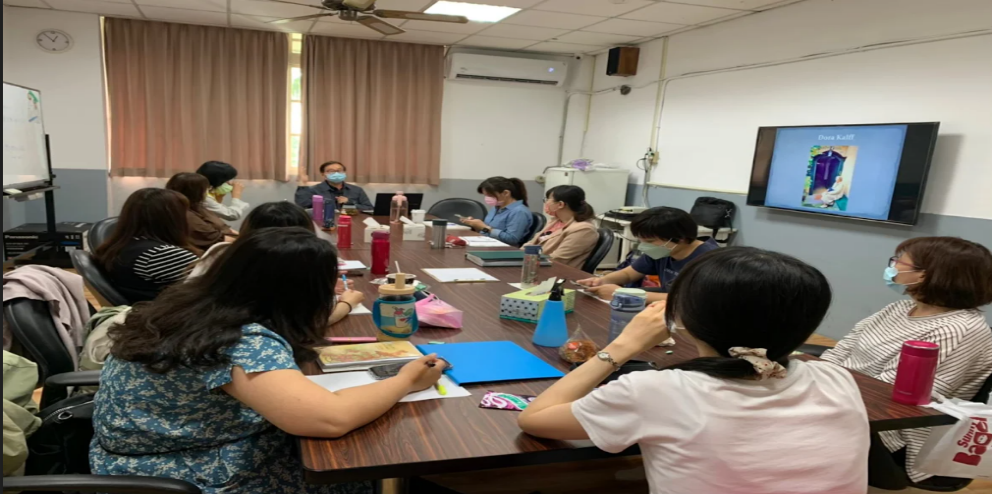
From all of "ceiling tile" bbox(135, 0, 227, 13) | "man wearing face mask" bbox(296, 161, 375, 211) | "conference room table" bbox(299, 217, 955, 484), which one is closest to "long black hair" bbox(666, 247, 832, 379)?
"conference room table" bbox(299, 217, 955, 484)

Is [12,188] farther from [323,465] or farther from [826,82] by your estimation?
[826,82]

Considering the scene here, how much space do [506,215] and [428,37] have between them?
248cm

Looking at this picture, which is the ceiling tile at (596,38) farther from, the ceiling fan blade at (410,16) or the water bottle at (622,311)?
the water bottle at (622,311)

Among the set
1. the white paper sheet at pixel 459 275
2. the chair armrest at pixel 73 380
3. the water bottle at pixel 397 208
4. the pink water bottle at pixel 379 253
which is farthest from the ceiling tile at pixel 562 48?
the chair armrest at pixel 73 380

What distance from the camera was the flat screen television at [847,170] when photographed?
3518 millimetres

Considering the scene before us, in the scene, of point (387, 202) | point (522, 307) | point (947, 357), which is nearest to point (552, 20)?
point (387, 202)

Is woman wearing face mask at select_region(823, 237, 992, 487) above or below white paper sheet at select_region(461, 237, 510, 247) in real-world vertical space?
above

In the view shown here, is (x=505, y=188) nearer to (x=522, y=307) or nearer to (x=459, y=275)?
(x=459, y=275)

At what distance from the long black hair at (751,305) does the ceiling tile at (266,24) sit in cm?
513

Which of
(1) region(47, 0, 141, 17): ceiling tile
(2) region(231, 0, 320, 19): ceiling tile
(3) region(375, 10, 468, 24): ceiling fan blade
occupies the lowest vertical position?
(3) region(375, 10, 468, 24): ceiling fan blade

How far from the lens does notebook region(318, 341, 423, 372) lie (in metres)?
1.48

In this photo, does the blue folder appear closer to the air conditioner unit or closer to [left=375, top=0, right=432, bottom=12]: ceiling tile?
[left=375, top=0, right=432, bottom=12]: ceiling tile

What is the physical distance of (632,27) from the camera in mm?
5242

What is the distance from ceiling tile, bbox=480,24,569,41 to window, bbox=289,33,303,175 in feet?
6.15
